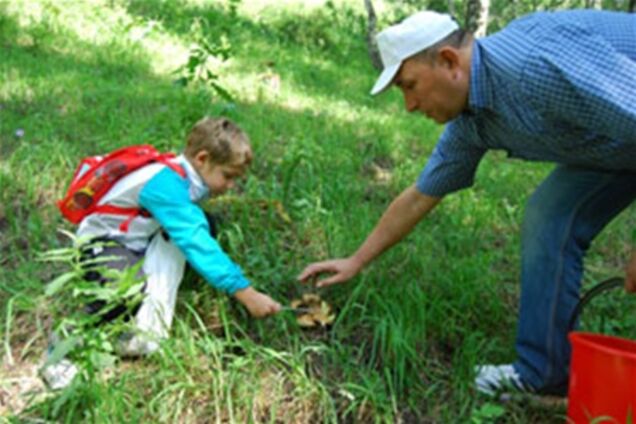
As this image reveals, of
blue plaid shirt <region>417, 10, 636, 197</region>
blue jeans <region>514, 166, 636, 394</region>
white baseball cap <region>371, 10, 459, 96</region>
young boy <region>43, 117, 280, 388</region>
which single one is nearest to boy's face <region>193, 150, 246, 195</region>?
young boy <region>43, 117, 280, 388</region>

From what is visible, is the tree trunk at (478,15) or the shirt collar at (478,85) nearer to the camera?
the shirt collar at (478,85)

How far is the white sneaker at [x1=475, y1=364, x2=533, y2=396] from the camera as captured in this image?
2400 millimetres

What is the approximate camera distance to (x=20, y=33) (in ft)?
19.9

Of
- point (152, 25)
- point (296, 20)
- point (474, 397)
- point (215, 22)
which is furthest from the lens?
point (296, 20)

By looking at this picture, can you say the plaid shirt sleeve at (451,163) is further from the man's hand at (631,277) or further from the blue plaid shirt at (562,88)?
the man's hand at (631,277)

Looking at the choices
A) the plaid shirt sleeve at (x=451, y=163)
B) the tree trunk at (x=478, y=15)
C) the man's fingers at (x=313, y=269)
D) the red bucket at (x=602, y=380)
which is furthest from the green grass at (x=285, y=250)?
the tree trunk at (x=478, y=15)

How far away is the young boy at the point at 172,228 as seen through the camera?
2.46 m

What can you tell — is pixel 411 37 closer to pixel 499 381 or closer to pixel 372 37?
pixel 499 381

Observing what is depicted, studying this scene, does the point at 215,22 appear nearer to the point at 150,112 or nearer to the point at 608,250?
the point at 150,112

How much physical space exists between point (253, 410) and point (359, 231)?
119 centimetres

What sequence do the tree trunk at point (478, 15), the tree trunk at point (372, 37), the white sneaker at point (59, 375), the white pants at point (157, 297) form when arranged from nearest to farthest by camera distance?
1. the white sneaker at point (59, 375)
2. the white pants at point (157, 297)
3. the tree trunk at point (478, 15)
4. the tree trunk at point (372, 37)

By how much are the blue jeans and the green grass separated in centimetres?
19

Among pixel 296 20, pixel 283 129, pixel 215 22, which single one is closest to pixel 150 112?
pixel 283 129

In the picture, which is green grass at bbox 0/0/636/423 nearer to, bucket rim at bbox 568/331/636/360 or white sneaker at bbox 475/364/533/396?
white sneaker at bbox 475/364/533/396
